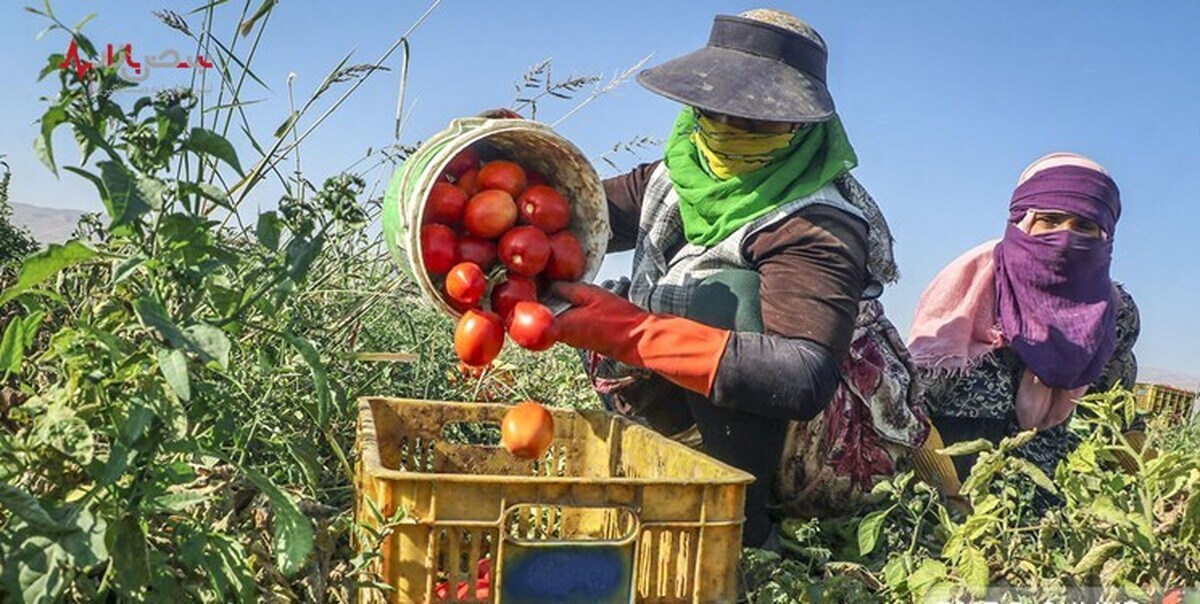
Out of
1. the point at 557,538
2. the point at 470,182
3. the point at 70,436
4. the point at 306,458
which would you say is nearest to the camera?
the point at 70,436

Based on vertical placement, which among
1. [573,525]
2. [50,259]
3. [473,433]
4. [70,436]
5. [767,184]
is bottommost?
[573,525]

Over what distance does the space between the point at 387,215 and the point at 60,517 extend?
3.43 ft

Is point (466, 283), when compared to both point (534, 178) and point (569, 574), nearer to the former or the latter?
point (534, 178)

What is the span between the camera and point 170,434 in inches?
56.8

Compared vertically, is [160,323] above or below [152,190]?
below

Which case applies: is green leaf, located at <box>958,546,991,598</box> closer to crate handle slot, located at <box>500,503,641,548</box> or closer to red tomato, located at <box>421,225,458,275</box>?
crate handle slot, located at <box>500,503,641,548</box>

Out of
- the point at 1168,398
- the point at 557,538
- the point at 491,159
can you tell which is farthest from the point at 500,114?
the point at 1168,398

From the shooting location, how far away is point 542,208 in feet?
8.02

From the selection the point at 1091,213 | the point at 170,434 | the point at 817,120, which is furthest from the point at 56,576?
Result: the point at 1091,213

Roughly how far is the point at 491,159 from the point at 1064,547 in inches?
54.7

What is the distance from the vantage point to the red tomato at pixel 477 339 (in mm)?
2189

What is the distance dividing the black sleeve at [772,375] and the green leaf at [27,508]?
1.22 meters

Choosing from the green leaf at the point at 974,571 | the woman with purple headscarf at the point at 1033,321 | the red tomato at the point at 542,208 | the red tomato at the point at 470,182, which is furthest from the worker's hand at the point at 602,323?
the woman with purple headscarf at the point at 1033,321

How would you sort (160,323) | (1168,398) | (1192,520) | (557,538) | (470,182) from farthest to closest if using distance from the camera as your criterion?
1. (1168,398)
2. (470,182)
3. (1192,520)
4. (557,538)
5. (160,323)
